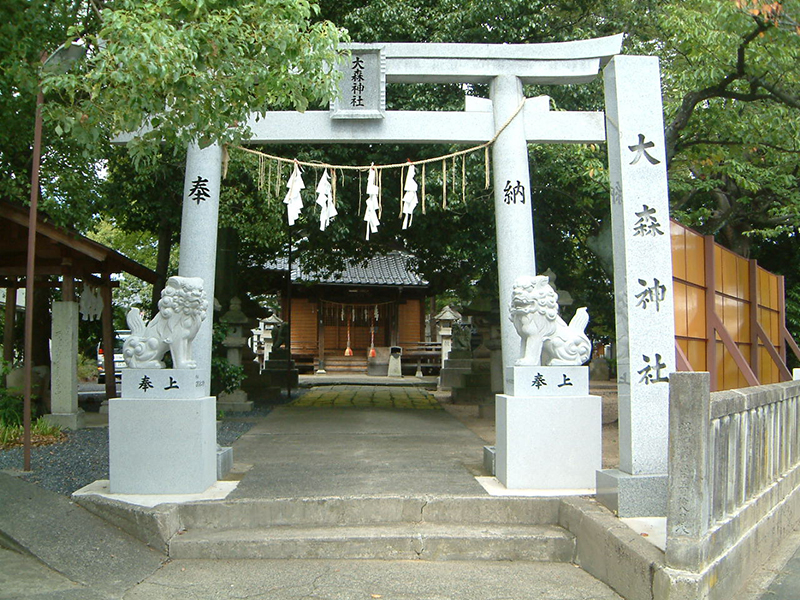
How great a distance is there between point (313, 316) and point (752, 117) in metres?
22.6

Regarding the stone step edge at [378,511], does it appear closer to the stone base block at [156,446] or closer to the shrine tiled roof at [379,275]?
the stone base block at [156,446]

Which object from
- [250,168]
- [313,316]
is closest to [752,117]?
[250,168]

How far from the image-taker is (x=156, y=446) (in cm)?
618

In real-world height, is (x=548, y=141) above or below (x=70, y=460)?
above

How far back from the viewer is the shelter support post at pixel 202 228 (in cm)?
685

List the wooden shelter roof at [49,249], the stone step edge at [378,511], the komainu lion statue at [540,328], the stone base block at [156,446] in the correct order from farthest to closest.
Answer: the wooden shelter roof at [49,249], the komainu lion statue at [540,328], the stone base block at [156,446], the stone step edge at [378,511]

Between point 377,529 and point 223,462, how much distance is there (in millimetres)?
1981

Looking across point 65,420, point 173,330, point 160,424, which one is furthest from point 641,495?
point 65,420

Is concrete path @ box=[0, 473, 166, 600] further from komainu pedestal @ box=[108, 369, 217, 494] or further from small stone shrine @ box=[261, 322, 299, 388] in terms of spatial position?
small stone shrine @ box=[261, 322, 299, 388]

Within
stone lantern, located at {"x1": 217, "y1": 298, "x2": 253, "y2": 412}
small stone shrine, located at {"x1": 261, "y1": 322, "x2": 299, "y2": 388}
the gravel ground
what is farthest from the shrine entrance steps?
the gravel ground

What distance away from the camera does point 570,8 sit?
1260 cm

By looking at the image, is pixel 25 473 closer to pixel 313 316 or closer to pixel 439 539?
pixel 439 539

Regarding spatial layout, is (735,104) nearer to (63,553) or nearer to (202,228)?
(202,228)

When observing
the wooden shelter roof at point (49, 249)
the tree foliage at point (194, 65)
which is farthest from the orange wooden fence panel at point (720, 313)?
the wooden shelter roof at point (49, 249)
